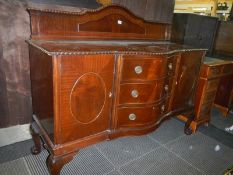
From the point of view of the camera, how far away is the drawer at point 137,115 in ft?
5.35

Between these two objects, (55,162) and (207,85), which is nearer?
(55,162)

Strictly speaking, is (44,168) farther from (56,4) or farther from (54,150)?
(56,4)

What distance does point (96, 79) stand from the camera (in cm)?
136

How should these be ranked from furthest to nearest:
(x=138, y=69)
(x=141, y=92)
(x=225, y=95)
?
(x=225, y=95)
(x=141, y=92)
(x=138, y=69)

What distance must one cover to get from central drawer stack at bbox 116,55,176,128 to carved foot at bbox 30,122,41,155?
0.72m

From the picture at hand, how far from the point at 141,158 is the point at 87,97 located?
40.2 inches

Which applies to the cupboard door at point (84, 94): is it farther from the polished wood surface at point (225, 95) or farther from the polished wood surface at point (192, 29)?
the polished wood surface at point (225, 95)

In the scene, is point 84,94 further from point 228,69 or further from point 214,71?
point 228,69

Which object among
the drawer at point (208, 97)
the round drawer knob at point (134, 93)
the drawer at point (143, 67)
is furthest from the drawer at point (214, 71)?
the round drawer knob at point (134, 93)

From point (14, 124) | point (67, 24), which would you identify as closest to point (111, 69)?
point (67, 24)

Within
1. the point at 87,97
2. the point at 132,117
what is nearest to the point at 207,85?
A: the point at 132,117

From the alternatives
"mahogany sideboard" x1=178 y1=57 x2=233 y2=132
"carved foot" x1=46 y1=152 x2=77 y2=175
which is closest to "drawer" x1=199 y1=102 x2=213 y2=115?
"mahogany sideboard" x1=178 y1=57 x2=233 y2=132

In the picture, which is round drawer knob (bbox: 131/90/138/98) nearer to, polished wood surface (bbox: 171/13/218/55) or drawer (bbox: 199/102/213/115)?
drawer (bbox: 199/102/213/115)

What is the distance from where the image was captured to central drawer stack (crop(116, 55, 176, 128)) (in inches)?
59.4
